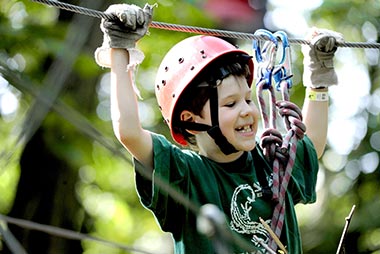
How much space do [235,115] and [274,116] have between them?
11.3 inches

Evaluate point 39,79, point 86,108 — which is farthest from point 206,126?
point 86,108

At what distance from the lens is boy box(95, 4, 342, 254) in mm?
2678

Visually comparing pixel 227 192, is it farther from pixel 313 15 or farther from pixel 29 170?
pixel 313 15

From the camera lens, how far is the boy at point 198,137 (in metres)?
2.68

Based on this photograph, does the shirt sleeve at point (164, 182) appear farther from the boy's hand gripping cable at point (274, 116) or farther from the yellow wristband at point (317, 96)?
the yellow wristband at point (317, 96)

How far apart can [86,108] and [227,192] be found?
2.11 meters

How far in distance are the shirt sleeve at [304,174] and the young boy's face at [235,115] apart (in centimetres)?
26

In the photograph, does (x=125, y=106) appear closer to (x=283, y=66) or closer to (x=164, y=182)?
(x=164, y=182)

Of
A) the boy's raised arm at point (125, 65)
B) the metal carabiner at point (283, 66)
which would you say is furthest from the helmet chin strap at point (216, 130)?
the metal carabiner at point (283, 66)

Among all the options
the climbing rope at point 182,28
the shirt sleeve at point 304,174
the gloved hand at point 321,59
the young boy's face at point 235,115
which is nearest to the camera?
the climbing rope at point 182,28

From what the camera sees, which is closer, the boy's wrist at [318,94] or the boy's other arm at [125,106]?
the boy's other arm at [125,106]

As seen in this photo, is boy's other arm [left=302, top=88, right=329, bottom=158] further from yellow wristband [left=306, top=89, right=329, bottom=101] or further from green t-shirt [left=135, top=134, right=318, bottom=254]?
green t-shirt [left=135, top=134, right=318, bottom=254]

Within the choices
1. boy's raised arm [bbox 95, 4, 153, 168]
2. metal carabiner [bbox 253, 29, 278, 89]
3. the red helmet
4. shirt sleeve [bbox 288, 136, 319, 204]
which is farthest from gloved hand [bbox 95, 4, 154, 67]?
shirt sleeve [bbox 288, 136, 319, 204]

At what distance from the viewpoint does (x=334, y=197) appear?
23.3 ft
